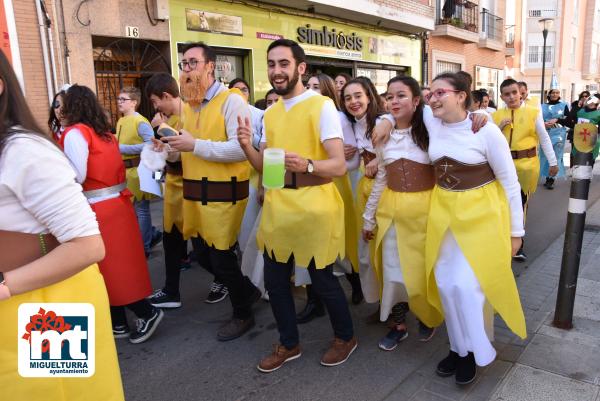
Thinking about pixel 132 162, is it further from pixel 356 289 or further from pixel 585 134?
pixel 585 134

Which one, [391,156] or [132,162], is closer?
[391,156]

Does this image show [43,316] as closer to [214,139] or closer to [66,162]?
[66,162]

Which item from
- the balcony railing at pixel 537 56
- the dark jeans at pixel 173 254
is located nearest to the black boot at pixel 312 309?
the dark jeans at pixel 173 254

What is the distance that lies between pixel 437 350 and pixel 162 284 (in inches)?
109

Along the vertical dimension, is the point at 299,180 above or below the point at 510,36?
below

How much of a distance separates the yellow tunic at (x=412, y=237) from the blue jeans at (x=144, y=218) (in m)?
3.35

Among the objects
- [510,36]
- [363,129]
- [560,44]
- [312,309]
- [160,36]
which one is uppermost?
[560,44]

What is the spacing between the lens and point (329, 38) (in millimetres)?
13539

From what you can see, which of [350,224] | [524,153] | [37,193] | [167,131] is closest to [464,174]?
[350,224]

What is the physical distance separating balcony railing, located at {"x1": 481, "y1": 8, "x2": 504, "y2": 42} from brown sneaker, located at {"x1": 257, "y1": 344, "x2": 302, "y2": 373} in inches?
852

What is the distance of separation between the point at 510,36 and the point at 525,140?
23.5m

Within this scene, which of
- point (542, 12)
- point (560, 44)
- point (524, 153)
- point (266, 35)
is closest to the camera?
point (524, 153)

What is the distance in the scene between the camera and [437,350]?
3.39 metres

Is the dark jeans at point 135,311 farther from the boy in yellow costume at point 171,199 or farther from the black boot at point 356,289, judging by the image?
the black boot at point 356,289
